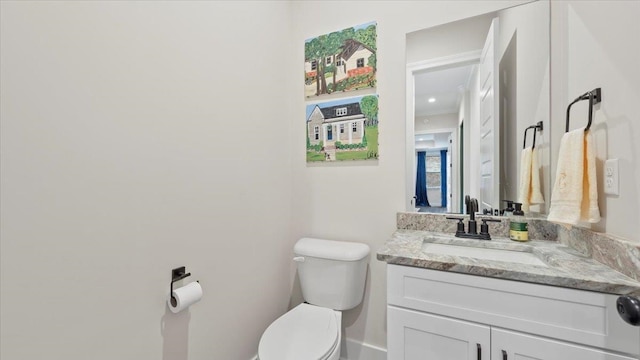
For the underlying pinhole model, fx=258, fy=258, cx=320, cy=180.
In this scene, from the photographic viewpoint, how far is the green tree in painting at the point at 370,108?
159 cm

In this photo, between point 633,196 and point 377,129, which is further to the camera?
point 377,129

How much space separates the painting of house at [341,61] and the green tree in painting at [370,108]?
8 cm

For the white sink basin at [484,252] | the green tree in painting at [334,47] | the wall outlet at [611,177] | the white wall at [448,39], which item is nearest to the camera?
the wall outlet at [611,177]

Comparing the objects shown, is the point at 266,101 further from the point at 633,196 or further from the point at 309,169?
the point at 633,196

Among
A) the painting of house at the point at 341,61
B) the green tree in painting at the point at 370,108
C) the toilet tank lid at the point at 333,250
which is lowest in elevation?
the toilet tank lid at the point at 333,250

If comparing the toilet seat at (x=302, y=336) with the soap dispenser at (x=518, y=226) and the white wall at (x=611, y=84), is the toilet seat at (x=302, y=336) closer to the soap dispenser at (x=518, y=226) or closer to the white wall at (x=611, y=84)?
the soap dispenser at (x=518, y=226)

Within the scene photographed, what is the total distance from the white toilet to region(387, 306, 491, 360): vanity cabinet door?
328 mm

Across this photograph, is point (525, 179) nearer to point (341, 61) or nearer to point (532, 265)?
point (532, 265)

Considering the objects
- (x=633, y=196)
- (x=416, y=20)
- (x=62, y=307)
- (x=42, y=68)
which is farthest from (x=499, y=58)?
(x=62, y=307)

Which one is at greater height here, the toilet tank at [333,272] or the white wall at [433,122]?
the white wall at [433,122]

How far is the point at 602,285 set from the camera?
76 centimetres

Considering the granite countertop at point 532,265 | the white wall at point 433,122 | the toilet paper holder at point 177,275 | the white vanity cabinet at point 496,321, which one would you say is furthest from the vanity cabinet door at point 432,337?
the white wall at point 433,122

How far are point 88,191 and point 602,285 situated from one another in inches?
62.6

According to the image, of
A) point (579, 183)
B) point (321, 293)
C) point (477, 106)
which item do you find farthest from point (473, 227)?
point (321, 293)
